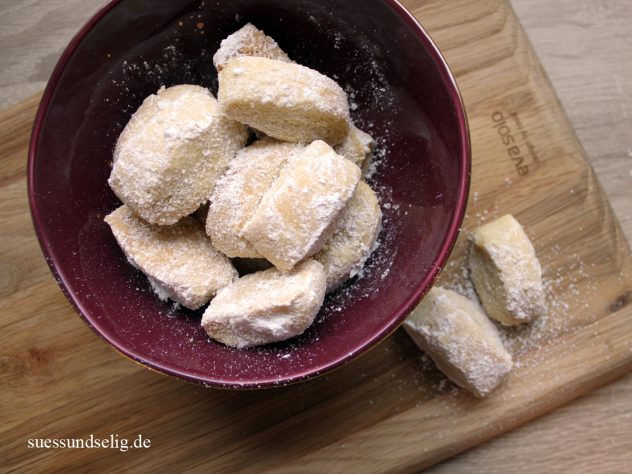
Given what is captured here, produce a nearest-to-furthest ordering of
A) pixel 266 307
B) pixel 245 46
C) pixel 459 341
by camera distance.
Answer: pixel 266 307 < pixel 245 46 < pixel 459 341

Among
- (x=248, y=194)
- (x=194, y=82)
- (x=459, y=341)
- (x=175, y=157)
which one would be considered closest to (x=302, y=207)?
(x=248, y=194)

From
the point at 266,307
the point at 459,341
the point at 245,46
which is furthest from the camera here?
the point at 459,341

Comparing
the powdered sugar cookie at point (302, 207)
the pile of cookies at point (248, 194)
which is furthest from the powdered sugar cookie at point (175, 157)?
the powdered sugar cookie at point (302, 207)

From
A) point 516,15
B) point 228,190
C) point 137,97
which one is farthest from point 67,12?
point 516,15

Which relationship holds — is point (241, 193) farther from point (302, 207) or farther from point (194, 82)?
point (194, 82)

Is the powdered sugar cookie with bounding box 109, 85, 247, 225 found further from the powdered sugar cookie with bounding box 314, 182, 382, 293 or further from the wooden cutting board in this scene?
the wooden cutting board

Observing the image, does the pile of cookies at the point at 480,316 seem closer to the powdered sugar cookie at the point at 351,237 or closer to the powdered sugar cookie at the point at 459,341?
the powdered sugar cookie at the point at 459,341

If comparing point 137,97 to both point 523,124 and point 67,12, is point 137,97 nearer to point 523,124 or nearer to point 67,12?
point 67,12
